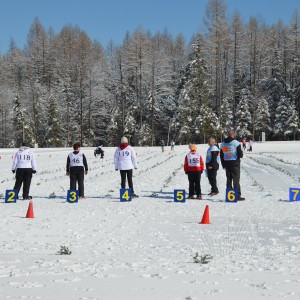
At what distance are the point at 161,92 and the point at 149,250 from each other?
237 feet

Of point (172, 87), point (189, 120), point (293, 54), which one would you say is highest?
point (293, 54)

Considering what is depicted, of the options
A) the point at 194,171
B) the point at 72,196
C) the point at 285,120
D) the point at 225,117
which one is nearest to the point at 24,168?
the point at 72,196

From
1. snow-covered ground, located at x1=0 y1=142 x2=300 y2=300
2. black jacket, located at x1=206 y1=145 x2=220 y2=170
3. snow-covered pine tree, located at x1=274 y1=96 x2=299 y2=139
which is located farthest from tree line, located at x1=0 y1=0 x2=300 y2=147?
snow-covered ground, located at x1=0 y1=142 x2=300 y2=300

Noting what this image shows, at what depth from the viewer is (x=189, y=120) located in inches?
2800

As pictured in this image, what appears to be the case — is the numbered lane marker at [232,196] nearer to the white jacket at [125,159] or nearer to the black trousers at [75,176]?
the white jacket at [125,159]

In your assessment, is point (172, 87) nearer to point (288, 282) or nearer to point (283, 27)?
point (283, 27)

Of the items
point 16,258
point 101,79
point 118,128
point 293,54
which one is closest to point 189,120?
point 118,128

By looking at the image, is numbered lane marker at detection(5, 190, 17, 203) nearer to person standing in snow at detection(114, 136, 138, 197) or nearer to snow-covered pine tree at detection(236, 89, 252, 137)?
person standing in snow at detection(114, 136, 138, 197)

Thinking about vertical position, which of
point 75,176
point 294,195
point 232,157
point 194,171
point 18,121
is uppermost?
point 18,121

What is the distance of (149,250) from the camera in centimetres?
717

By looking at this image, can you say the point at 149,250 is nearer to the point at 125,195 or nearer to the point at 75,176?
the point at 125,195

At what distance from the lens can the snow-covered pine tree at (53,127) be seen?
72.3 m

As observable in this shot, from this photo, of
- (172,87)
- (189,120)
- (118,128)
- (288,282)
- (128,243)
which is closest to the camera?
(288,282)

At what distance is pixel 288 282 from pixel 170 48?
92158 mm
